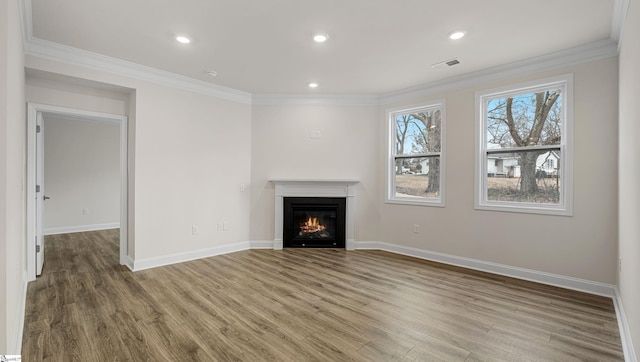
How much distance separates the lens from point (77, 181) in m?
6.52

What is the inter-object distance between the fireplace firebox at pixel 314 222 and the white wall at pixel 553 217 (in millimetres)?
1308

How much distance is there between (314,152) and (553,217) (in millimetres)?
3428

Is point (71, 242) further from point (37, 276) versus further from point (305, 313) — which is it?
point (305, 313)

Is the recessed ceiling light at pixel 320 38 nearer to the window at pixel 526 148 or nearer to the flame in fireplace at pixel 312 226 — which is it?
the window at pixel 526 148

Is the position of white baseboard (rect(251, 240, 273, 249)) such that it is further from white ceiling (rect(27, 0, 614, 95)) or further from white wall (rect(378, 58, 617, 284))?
white ceiling (rect(27, 0, 614, 95))

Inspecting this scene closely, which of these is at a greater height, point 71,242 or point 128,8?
point 128,8

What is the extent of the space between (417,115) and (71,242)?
261 inches

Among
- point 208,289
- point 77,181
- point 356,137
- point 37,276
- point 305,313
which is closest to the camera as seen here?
point 305,313

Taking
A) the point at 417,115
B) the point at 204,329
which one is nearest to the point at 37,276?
the point at 204,329

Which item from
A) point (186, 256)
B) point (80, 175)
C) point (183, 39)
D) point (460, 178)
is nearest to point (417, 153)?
point (460, 178)

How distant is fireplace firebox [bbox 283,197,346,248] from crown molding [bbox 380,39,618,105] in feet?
6.82

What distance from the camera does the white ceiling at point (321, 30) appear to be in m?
2.46

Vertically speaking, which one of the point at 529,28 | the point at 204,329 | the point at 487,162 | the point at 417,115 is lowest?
the point at 204,329

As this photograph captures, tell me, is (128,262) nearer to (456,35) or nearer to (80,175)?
(80,175)
